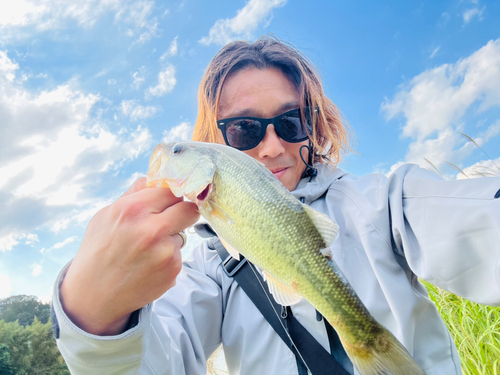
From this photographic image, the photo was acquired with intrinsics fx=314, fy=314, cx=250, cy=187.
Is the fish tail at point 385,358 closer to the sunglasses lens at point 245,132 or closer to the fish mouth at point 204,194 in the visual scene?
the fish mouth at point 204,194

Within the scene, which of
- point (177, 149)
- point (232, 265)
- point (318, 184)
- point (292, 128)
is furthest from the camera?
point (292, 128)

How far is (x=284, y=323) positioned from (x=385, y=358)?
36.9 inches

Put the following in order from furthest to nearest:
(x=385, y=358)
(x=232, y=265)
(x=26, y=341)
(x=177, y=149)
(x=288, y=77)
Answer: (x=26, y=341) → (x=288, y=77) → (x=232, y=265) → (x=177, y=149) → (x=385, y=358)

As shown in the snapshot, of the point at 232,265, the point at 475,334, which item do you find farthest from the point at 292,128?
the point at 475,334

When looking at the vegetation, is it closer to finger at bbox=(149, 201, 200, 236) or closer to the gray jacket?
the gray jacket

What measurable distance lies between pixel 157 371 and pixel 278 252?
117 cm

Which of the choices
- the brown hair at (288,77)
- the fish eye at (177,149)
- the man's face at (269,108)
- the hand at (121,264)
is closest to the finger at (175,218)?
the hand at (121,264)

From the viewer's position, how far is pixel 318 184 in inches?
107

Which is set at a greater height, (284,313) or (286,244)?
(286,244)

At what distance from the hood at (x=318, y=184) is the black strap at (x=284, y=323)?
28.9 inches

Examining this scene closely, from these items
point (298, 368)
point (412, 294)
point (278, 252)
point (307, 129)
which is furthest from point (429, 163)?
point (278, 252)

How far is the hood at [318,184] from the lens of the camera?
262 cm

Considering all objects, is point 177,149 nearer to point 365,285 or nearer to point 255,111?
point 255,111

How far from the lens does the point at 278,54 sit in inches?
132
